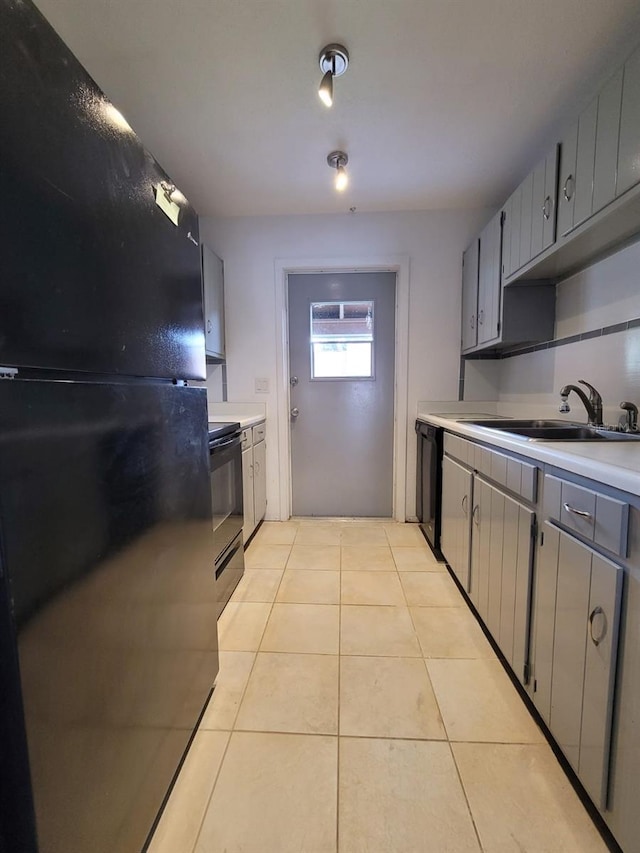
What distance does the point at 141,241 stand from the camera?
849 mm

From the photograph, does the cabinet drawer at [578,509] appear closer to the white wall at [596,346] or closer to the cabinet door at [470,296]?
the white wall at [596,346]

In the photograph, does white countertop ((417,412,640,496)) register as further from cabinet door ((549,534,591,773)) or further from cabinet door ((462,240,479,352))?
cabinet door ((462,240,479,352))

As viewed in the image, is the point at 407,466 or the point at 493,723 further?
the point at 407,466

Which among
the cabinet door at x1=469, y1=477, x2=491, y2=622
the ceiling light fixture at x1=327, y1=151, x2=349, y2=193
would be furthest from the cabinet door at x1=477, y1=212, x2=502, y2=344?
the cabinet door at x1=469, y1=477, x2=491, y2=622

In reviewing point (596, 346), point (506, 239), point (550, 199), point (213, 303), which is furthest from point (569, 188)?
point (213, 303)

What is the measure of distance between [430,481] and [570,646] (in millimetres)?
1526

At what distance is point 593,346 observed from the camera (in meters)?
1.80

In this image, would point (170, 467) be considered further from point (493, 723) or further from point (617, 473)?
point (493, 723)

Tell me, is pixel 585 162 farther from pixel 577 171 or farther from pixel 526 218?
pixel 526 218

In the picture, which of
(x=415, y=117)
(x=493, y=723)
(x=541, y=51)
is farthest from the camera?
(x=415, y=117)

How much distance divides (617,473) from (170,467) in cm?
110

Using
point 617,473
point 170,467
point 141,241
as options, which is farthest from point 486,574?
point 141,241

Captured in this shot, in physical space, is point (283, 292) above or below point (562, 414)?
above

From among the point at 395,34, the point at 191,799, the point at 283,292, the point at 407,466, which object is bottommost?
the point at 191,799
